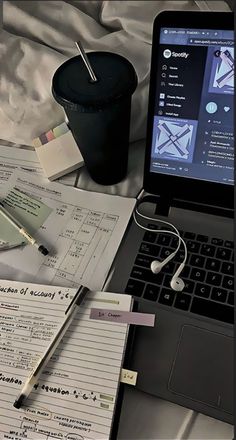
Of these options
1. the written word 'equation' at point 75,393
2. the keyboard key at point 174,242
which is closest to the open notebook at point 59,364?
the written word 'equation' at point 75,393

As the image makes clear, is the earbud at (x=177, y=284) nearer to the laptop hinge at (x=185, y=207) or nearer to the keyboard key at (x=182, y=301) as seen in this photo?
the keyboard key at (x=182, y=301)

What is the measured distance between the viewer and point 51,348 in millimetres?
528

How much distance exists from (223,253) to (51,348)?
0.80ft

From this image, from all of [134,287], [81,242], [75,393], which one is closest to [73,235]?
[81,242]

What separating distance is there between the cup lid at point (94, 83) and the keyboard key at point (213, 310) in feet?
0.91

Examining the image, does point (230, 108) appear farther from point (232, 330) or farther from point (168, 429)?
point (168, 429)

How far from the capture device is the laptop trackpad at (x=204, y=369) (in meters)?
0.50

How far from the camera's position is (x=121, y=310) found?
0.55m

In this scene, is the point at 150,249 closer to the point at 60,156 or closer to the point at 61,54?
the point at 60,156

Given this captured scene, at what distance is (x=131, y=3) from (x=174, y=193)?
1.23 ft

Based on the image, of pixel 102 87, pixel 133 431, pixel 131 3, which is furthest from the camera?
pixel 131 3

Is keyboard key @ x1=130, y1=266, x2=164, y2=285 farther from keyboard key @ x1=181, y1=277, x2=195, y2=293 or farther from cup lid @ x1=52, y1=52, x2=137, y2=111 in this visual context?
cup lid @ x1=52, y1=52, x2=137, y2=111

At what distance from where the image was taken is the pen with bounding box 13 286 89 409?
0.50 meters

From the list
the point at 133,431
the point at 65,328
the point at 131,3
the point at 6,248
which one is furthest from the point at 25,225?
the point at 131,3
